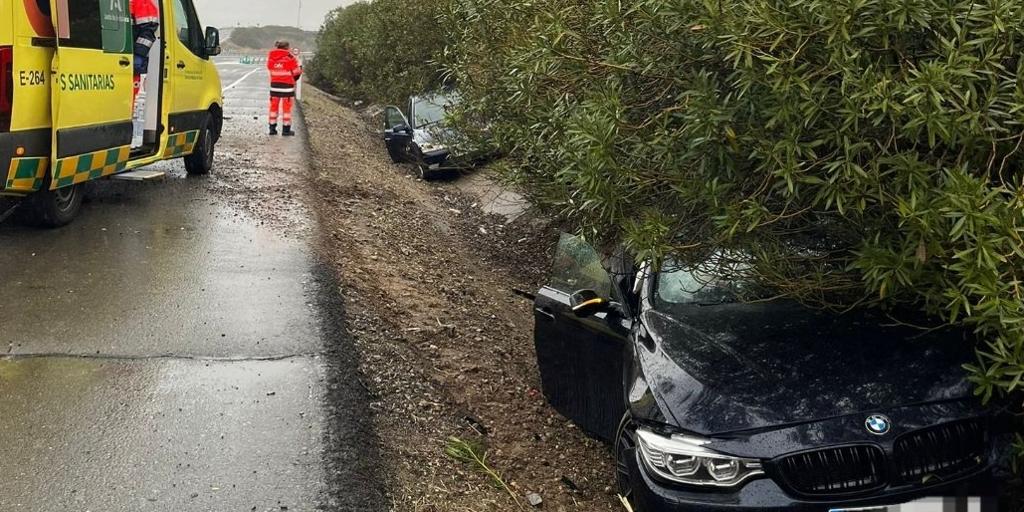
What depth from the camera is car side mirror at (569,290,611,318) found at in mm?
5008

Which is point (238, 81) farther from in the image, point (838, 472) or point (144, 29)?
point (838, 472)

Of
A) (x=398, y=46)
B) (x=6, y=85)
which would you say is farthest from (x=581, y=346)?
A: (x=398, y=46)

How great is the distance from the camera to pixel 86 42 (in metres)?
8.15

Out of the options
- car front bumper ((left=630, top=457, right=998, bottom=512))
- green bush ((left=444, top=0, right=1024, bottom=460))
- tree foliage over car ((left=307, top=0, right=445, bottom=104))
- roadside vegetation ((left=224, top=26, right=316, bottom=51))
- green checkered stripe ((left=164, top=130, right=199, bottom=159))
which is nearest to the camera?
green bush ((left=444, top=0, right=1024, bottom=460))

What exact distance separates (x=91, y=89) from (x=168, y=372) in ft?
11.8

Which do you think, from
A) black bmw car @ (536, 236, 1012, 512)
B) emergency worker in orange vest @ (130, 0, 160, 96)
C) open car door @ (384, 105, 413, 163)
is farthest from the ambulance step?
black bmw car @ (536, 236, 1012, 512)

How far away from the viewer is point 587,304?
5.00 metres

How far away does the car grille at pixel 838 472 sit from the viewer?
138 inches

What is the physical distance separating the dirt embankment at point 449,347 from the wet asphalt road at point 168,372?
1.01 feet

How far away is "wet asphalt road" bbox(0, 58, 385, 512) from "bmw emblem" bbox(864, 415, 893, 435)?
2.18 metres

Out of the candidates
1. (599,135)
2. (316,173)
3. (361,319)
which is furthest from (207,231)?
(599,135)

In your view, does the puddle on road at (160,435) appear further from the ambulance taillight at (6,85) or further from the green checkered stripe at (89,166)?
the green checkered stripe at (89,166)

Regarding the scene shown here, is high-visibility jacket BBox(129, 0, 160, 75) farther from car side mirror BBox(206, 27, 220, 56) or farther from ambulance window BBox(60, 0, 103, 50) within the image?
car side mirror BBox(206, 27, 220, 56)

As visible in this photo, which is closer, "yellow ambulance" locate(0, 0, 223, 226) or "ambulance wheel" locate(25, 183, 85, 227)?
"yellow ambulance" locate(0, 0, 223, 226)
